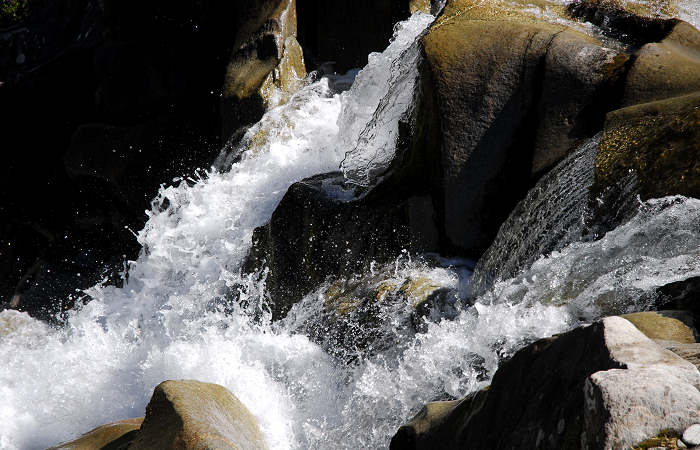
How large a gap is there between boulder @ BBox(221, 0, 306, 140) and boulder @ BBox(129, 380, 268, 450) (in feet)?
15.2

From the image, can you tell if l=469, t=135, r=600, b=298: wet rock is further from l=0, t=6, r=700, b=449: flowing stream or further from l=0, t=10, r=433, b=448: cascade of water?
l=0, t=10, r=433, b=448: cascade of water

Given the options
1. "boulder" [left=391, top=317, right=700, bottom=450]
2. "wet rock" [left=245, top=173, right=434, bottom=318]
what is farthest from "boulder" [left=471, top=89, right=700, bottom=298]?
"boulder" [left=391, top=317, right=700, bottom=450]

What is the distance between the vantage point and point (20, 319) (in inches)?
303

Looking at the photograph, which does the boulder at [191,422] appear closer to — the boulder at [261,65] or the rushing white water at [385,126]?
the rushing white water at [385,126]

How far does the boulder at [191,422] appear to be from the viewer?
294cm

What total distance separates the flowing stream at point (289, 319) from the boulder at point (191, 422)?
1.87ft

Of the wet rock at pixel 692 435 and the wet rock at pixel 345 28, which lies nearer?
the wet rock at pixel 692 435

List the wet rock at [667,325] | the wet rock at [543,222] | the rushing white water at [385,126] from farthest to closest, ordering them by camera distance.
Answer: the rushing white water at [385,126] → the wet rock at [543,222] → the wet rock at [667,325]

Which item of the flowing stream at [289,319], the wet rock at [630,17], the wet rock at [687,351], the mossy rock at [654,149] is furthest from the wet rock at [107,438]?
the wet rock at [630,17]

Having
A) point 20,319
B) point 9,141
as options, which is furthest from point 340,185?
point 9,141

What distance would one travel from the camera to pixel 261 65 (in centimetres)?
796

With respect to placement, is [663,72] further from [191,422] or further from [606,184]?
[191,422]

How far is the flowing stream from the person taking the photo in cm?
343

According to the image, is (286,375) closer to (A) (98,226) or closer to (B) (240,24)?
(B) (240,24)
